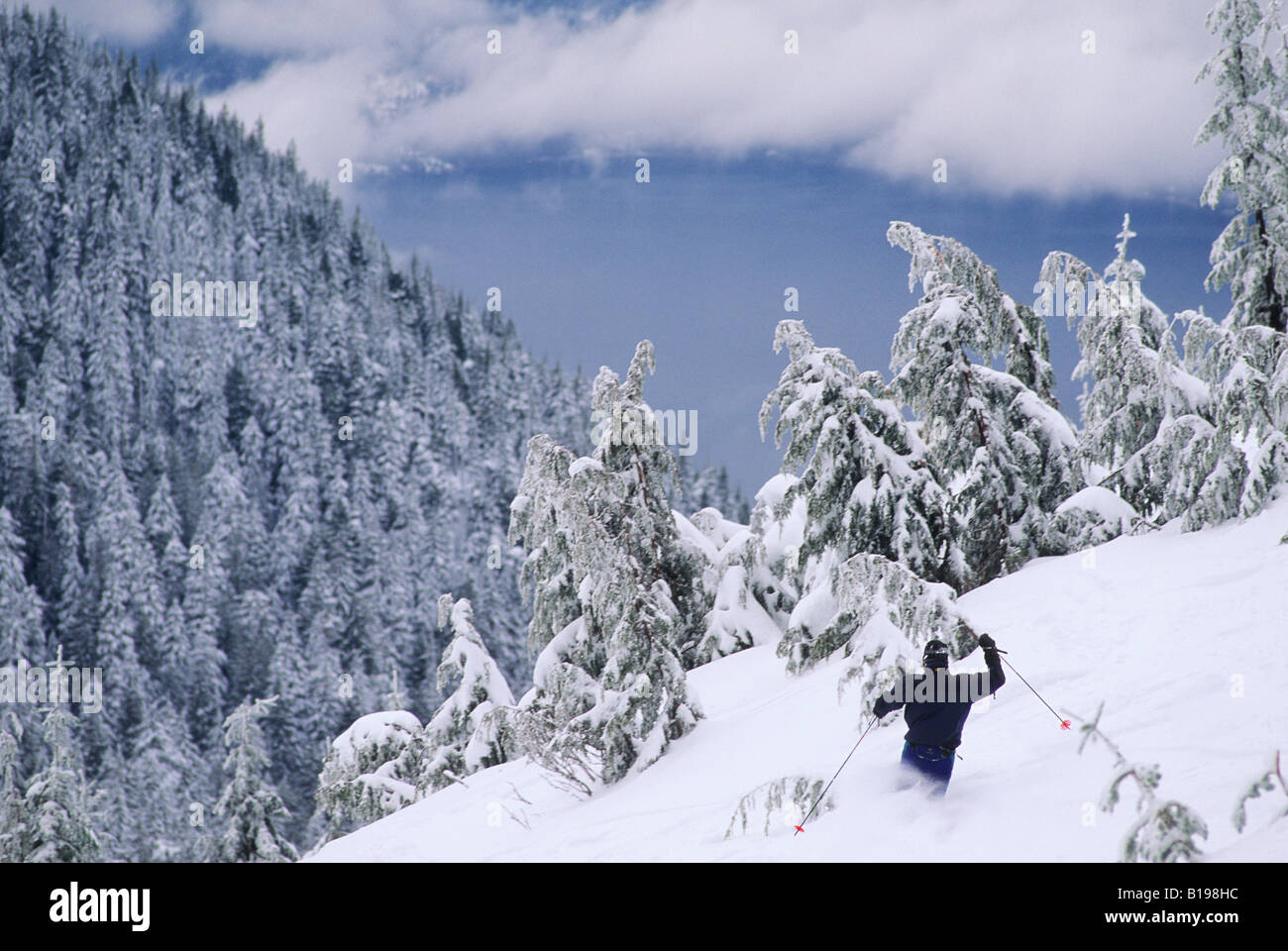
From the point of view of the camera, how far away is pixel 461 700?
1748cm


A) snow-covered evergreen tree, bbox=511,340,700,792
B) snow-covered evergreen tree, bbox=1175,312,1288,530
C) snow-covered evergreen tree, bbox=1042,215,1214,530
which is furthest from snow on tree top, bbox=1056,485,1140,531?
snow-covered evergreen tree, bbox=511,340,700,792

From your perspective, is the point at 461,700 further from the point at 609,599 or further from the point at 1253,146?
the point at 1253,146

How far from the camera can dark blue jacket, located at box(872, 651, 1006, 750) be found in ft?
25.2

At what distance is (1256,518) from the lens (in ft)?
41.2

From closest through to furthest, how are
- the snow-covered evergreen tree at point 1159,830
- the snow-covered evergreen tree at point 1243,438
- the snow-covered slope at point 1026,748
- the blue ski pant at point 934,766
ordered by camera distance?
1. the snow-covered evergreen tree at point 1159,830
2. the snow-covered slope at point 1026,748
3. the blue ski pant at point 934,766
4. the snow-covered evergreen tree at point 1243,438

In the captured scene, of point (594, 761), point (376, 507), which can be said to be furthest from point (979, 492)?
point (376, 507)

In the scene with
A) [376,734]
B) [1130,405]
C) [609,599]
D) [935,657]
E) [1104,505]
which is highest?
[1130,405]

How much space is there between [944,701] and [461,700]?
11.3m

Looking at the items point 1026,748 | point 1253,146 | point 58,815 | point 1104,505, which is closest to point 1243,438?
point 1104,505

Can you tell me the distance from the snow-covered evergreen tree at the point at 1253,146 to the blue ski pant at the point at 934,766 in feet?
34.9

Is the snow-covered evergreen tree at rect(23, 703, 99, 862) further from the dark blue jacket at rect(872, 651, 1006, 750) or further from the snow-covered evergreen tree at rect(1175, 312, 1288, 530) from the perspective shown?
the snow-covered evergreen tree at rect(1175, 312, 1288, 530)

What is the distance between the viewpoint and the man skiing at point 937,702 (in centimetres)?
768

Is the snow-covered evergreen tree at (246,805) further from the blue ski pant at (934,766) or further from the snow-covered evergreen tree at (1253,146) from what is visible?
the snow-covered evergreen tree at (1253,146)

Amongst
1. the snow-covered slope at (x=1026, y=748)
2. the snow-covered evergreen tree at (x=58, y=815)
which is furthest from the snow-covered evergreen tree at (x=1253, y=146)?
the snow-covered evergreen tree at (x=58, y=815)
